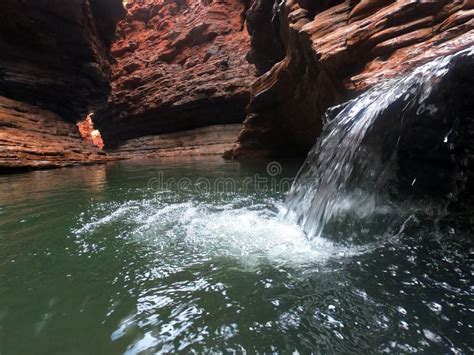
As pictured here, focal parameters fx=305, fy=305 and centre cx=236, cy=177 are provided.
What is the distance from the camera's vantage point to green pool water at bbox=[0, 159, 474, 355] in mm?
1898

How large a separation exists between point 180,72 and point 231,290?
3466cm

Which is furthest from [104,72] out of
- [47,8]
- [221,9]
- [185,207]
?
[185,207]

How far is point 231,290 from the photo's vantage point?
253 centimetres

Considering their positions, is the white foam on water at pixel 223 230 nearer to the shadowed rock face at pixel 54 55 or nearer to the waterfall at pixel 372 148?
the waterfall at pixel 372 148

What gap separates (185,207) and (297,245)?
9.16ft

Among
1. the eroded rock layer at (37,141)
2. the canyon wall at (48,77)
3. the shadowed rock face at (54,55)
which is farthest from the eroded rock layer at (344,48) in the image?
the shadowed rock face at (54,55)

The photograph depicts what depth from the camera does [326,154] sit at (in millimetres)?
5145

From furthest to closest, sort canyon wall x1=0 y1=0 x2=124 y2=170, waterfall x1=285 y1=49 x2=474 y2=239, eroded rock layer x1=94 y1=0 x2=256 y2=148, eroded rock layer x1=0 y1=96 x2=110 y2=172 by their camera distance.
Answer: eroded rock layer x1=94 y1=0 x2=256 y2=148
canyon wall x1=0 y1=0 x2=124 y2=170
eroded rock layer x1=0 y1=96 x2=110 y2=172
waterfall x1=285 y1=49 x2=474 y2=239

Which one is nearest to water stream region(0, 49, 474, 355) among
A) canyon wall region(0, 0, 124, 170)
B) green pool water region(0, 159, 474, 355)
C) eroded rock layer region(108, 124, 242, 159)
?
green pool water region(0, 159, 474, 355)

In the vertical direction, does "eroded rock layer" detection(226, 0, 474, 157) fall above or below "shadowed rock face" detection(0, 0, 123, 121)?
below

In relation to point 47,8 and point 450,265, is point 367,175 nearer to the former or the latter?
point 450,265

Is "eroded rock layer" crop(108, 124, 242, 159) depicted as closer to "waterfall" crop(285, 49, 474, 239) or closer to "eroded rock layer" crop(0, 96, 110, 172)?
"eroded rock layer" crop(0, 96, 110, 172)

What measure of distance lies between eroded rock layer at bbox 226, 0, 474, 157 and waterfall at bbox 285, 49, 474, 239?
2.86ft

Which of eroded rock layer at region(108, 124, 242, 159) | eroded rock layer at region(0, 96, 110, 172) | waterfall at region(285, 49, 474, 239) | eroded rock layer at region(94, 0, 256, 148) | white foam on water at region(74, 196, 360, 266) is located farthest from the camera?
eroded rock layer at region(94, 0, 256, 148)
